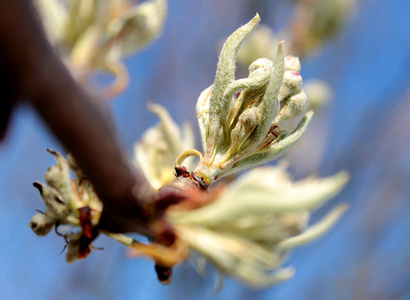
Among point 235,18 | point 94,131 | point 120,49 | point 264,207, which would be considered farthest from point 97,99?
point 235,18

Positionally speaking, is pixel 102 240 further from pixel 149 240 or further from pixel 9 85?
pixel 9 85

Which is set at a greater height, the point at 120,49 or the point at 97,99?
the point at 120,49

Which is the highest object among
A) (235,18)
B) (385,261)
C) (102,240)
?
(235,18)

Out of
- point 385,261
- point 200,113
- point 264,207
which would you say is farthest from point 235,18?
point 264,207

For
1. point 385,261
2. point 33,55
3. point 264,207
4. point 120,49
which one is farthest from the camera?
point 385,261

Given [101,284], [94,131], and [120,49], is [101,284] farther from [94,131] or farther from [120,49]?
[94,131]

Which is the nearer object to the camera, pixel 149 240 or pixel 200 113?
pixel 149 240

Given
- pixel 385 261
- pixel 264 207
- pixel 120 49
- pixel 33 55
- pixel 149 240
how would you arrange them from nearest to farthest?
pixel 33 55 → pixel 264 207 → pixel 149 240 → pixel 120 49 → pixel 385 261
